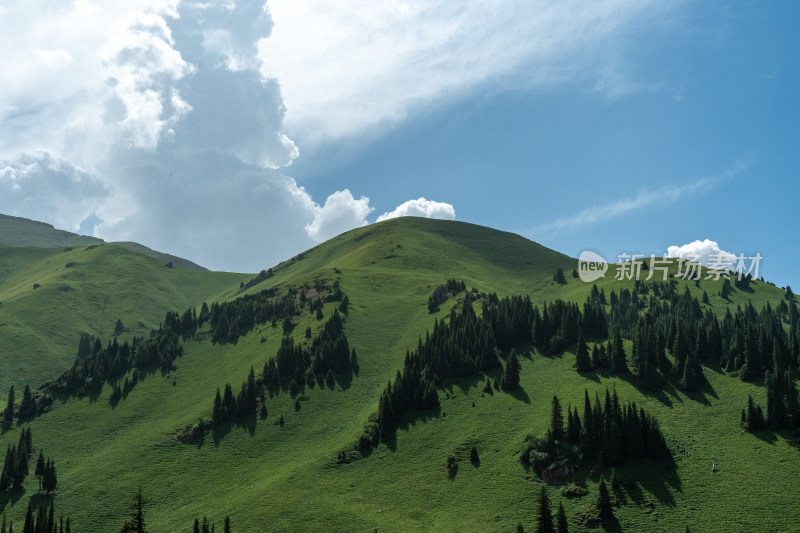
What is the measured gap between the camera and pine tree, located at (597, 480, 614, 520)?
89188 millimetres

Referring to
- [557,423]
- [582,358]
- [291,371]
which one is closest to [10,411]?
[291,371]

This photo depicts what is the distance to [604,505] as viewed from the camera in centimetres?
8988

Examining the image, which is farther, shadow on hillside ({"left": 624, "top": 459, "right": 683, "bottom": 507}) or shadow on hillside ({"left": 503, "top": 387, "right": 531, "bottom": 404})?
shadow on hillside ({"left": 503, "top": 387, "right": 531, "bottom": 404})

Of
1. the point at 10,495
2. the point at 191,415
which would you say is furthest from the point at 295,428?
the point at 10,495

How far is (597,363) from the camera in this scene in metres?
141

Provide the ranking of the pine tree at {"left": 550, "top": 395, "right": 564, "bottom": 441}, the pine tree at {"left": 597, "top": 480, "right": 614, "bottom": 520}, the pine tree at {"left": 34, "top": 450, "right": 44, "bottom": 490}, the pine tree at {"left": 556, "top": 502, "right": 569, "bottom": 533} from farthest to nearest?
the pine tree at {"left": 34, "top": 450, "right": 44, "bottom": 490}
the pine tree at {"left": 550, "top": 395, "right": 564, "bottom": 441}
the pine tree at {"left": 597, "top": 480, "right": 614, "bottom": 520}
the pine tree at {"left": 556, "top": 502, "right": 569, "bottom": 533}

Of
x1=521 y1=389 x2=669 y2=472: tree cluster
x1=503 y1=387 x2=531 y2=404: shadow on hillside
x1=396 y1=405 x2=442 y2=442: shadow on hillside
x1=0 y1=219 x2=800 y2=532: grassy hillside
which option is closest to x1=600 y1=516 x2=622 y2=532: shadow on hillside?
x1=0 y1=219 x2=800 y2=532: grassy hillside

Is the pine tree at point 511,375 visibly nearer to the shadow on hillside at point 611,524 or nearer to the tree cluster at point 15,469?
the shadow on hillside at point 611,524

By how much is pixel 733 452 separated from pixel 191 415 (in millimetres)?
141198

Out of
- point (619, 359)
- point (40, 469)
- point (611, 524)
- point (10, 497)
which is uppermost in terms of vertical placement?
point (619, 359)

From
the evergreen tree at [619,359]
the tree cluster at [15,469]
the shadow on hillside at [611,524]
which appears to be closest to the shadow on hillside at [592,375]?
the evergreen tree at [619,359]

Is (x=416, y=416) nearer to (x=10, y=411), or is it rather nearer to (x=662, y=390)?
(x=662, y=390)

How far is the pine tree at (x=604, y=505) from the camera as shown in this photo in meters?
89.2

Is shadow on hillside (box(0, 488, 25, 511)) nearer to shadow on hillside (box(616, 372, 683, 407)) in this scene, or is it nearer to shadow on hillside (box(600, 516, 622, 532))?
shadow on hillside (box(600, 516, 622, 532))
